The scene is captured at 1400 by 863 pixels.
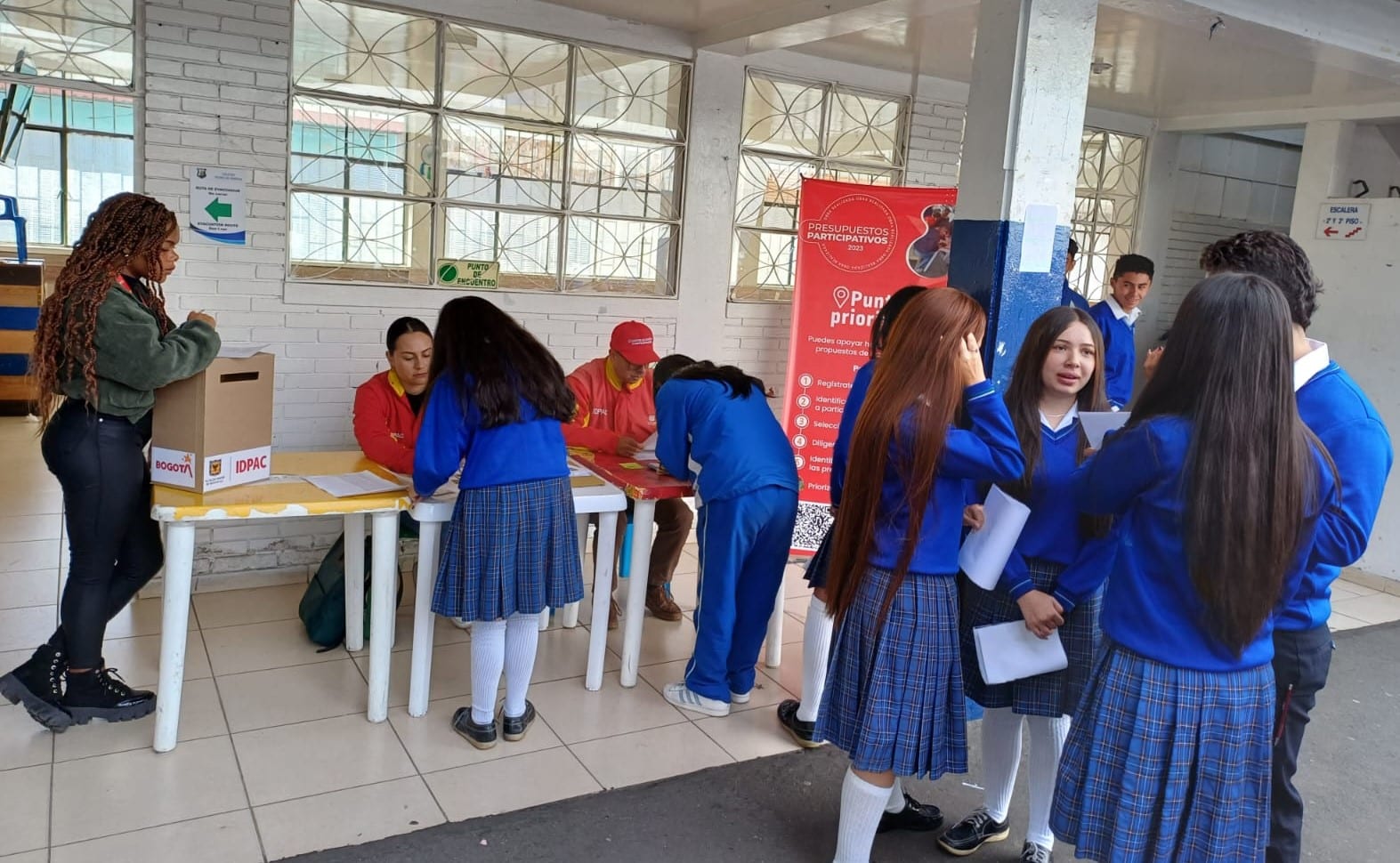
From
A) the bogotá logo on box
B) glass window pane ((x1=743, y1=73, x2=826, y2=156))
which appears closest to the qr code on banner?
glass window pane ((x1=743, y1=73, x2=826, y2=156))

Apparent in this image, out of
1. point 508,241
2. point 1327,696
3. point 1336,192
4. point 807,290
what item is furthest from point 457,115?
point 1336,192

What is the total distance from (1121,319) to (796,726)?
113 inches

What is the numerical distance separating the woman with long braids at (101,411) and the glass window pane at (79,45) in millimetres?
1421

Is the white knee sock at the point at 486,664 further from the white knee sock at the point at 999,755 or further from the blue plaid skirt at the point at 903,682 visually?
the white knee sock at the point at 999,755

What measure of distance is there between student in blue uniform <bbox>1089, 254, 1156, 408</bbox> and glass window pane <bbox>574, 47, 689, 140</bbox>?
91.7 inches

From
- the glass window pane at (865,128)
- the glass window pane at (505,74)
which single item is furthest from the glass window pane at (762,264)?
the glass window pane at (505,74)

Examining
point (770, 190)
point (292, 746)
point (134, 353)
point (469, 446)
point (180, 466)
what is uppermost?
point (770, 190)

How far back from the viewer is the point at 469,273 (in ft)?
15.6

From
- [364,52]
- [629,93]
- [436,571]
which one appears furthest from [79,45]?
[436,571]

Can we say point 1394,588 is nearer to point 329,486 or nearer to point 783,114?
point 783,114

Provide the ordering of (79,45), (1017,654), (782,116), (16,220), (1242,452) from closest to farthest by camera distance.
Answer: (1242,452)
(1017,654)
(79,45)
(782,116)
(16,220)

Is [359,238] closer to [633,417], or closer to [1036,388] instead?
[633,417]

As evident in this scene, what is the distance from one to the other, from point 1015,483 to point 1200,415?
0.70 meters

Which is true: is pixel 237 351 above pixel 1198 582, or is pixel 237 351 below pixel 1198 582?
above
